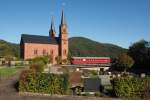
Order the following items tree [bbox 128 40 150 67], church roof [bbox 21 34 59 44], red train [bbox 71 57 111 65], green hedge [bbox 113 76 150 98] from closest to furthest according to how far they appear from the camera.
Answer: green hedge [bbox 113 76 150 98] < tree [bbox 128 40 150 67] < red train [bbox 71 57 111 65] < church roof [bbox 21 34 59 44]

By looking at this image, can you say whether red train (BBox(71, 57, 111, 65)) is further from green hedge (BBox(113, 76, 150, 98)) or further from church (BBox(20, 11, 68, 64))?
green hedge (BBox(113, 76, 150, 98))

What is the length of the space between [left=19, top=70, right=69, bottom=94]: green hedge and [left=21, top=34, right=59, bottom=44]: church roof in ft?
288

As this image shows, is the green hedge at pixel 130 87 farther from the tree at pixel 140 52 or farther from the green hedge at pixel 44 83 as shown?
the tree at pixel 140 52

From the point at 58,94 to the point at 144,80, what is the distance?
9422 millimetres

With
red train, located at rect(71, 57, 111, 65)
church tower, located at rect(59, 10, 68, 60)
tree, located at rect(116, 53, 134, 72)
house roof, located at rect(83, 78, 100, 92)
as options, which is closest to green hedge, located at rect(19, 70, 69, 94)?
house roof, located at rect(83, 78, 100, 92)

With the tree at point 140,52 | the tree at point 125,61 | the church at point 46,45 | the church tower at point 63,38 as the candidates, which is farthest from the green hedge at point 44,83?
the church tower at point 63,38

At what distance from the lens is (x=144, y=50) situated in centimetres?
10450

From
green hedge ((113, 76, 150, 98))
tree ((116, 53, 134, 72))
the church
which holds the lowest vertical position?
green hedge ((113, 76, 150, 98))

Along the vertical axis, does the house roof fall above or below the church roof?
below

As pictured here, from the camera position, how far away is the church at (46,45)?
393 feet

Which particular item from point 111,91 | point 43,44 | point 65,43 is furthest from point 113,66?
point 111,91

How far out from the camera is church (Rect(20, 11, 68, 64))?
120 metres

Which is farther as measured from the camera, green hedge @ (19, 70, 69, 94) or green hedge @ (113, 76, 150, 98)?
green hedge @ (19, 70, 69, 94)

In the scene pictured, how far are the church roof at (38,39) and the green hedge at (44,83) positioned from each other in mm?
87748
